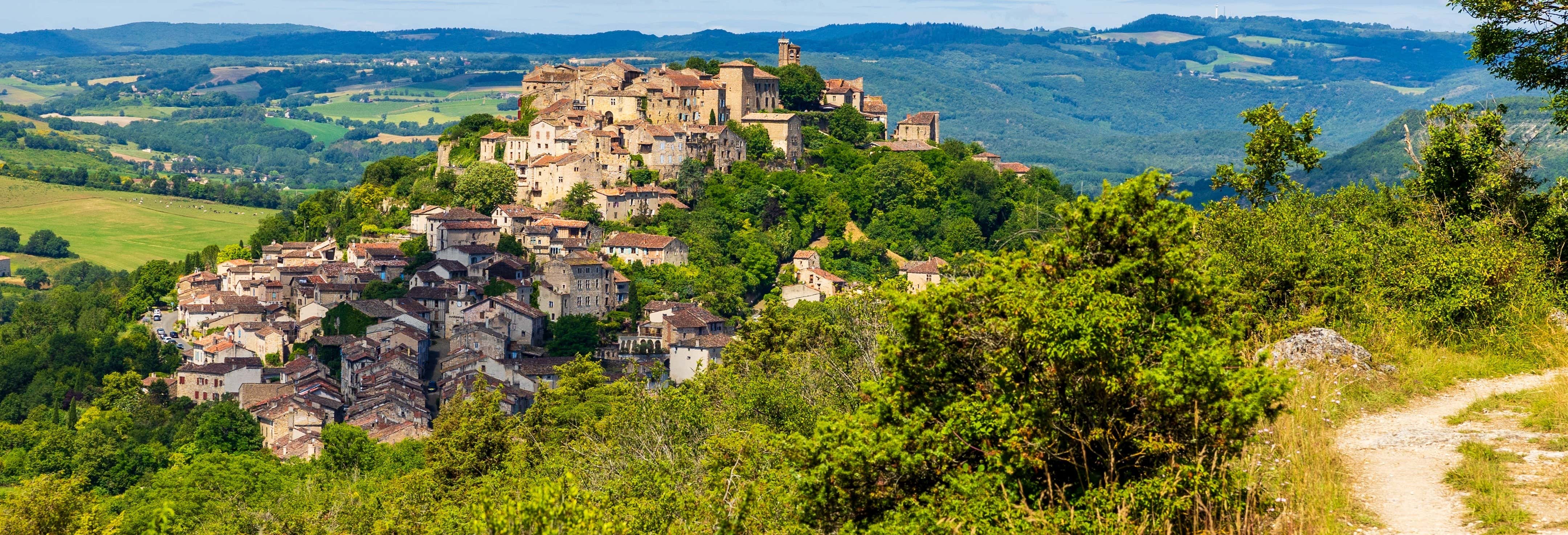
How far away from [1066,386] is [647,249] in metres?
58.8

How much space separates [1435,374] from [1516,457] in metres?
2.98

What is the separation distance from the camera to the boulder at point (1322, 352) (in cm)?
1509

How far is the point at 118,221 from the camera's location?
528 feet

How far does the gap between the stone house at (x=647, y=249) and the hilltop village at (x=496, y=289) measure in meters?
0.08

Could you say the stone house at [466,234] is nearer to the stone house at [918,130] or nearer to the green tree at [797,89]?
the green tree at [797,89]

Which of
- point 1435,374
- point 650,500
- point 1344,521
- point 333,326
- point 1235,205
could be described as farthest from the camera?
point 333,326

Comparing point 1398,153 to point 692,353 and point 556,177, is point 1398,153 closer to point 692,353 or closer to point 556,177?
point 556,177

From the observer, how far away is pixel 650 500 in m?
18.2

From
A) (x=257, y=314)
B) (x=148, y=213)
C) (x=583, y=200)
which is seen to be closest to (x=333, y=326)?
(x=257, y=314)

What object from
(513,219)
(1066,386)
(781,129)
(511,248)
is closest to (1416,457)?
(1066,386)

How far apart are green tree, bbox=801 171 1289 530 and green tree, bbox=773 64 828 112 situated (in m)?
76.2

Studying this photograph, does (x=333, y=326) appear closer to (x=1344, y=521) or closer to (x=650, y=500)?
(x=650, y=500)

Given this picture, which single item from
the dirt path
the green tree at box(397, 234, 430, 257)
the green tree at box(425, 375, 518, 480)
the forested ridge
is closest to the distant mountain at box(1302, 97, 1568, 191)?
the green tree at box(397, 234, 430, 257)

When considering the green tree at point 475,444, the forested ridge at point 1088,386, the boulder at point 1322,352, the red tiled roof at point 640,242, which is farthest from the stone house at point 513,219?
the boulder at point 1322,352
